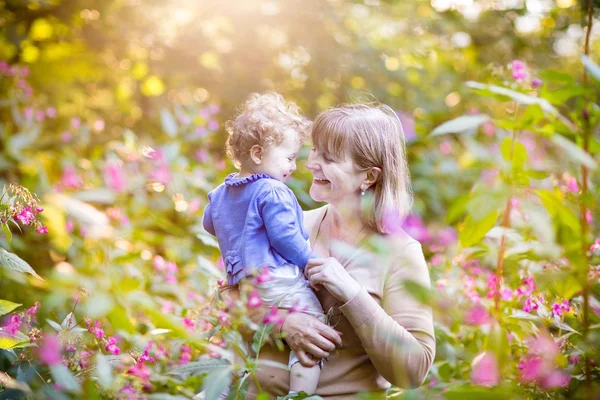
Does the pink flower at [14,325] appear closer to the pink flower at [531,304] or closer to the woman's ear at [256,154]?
the woman's ear at [256,154]

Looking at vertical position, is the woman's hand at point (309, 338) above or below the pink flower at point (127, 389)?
above

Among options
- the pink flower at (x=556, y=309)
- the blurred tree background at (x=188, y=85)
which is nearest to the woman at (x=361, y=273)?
the pink flower at (x=556, y=309)

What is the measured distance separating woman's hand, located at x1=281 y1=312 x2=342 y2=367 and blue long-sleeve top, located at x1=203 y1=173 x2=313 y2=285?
16cm

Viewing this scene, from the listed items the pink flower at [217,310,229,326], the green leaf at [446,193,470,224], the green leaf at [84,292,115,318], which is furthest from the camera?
the pink flower at [217,310,229,326]

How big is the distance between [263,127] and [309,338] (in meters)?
0.59

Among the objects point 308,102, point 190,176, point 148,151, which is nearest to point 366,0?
point 308,102

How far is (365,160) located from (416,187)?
2.96 m

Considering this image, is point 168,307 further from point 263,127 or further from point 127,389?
point 263,127

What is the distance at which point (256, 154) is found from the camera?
170 cm

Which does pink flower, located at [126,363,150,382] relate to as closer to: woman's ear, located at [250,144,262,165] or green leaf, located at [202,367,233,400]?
green leaf, located at [202,367,233,400]

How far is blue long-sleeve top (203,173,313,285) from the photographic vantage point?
1.62m

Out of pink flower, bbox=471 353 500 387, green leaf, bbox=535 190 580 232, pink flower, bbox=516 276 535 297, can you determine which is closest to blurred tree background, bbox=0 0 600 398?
pink flower, bbox=516 276 535 297

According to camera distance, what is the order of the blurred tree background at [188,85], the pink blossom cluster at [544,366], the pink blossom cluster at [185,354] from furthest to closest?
the blurred tree background at [188,85] < the pink blossom cluster at [185,354] < the pink blossom cluster at [544,366]

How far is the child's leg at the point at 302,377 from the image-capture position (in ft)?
5.11
